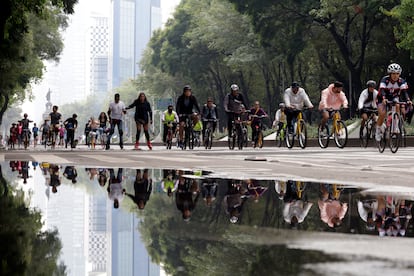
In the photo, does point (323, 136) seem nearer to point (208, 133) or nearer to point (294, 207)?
point (208, 133)

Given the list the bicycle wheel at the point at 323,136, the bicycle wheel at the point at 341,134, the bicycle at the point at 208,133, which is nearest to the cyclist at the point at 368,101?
the bicycle wheel at the point at 341,134

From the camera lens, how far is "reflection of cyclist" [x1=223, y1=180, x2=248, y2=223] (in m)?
4.13

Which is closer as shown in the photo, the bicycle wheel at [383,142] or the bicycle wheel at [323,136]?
the bicycle wheel at [383,142]

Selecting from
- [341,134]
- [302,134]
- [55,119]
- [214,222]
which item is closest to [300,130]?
[302,134]

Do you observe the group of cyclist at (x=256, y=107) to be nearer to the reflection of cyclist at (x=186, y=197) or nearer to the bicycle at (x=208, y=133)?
the bicycle at (x=208, y=133)

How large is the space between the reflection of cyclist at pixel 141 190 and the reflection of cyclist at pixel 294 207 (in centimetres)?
96

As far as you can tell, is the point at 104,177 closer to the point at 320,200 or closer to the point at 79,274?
the point at 320,200

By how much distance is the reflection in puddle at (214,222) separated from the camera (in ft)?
8.41

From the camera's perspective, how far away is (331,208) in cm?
444

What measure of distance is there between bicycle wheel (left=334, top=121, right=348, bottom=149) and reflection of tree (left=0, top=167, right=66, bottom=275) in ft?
49.6

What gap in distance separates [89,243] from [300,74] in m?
49.2

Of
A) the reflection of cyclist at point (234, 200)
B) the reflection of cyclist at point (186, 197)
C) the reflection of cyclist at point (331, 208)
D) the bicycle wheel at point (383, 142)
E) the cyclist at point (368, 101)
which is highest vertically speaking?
the cyclist at point (368, 101)

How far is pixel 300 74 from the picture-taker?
51.6 m

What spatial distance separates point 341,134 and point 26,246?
1674cm
